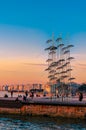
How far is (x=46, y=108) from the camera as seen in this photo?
→ 76938 millimetres

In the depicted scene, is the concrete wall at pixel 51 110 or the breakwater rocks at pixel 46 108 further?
the breakwater rocks at pixel 46 108

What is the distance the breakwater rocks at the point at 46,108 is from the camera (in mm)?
73125

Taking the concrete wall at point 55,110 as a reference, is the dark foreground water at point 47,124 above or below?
below

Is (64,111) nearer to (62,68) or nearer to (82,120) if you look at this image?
(82,120)

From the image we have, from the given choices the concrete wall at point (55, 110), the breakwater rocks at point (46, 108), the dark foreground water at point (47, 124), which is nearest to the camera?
the dark foreground water at point (47, 124)

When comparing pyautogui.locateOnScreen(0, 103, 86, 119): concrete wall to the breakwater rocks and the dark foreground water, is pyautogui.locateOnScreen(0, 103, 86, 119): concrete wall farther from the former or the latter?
the dark foreground water

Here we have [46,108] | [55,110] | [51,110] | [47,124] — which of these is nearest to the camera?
[47,124]

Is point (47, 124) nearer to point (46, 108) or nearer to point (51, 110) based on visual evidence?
point (51, 110)

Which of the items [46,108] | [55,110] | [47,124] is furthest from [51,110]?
[47,124]

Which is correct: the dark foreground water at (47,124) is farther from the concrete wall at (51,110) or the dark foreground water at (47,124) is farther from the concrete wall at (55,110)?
the concrete wall at (51,110)

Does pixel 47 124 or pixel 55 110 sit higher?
pixel 55 110

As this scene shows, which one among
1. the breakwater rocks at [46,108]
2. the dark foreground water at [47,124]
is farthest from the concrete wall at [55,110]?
the dark foreground water at [47,124]

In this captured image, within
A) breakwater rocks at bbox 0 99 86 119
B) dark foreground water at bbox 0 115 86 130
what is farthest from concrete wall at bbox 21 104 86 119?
dark foreground water at bbox 0 115 86 130

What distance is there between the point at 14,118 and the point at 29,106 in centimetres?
510
